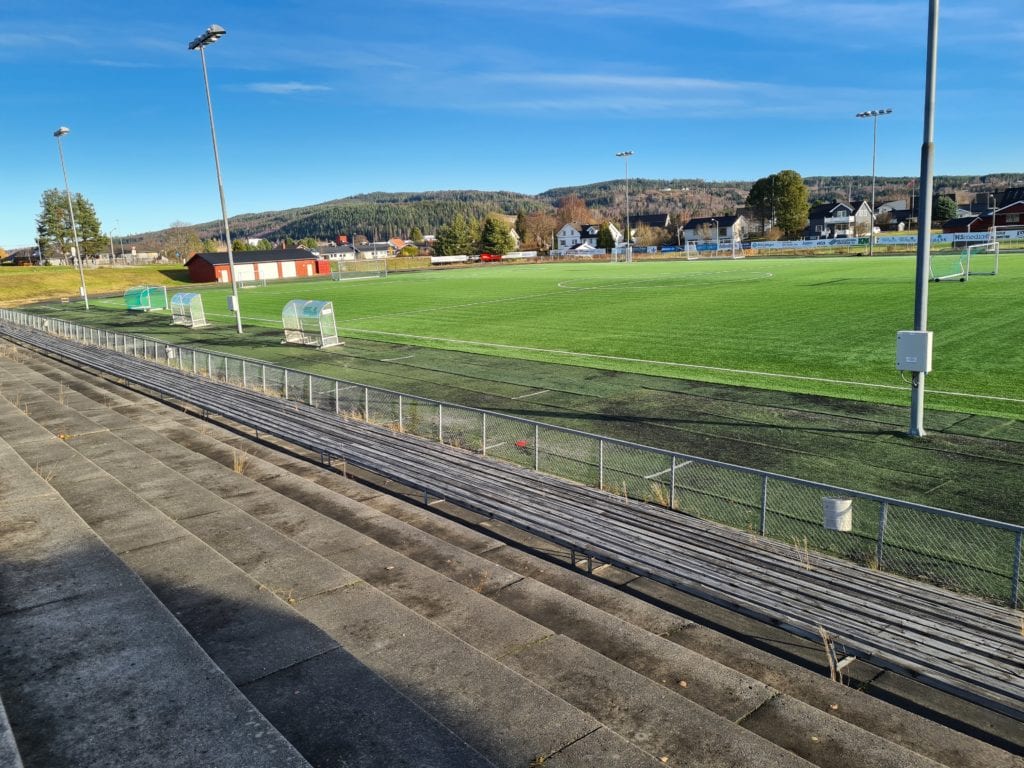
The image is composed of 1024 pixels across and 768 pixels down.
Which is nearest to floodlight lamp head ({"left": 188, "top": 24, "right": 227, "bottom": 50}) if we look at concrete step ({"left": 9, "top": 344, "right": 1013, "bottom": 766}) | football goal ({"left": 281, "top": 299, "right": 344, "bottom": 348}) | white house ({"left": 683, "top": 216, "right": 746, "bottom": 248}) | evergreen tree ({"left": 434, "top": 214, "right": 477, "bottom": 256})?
football goal ({"left": 281, "top": 299, "right": 344, "bottom": 348})

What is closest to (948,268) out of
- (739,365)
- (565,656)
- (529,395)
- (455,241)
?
(739,365)

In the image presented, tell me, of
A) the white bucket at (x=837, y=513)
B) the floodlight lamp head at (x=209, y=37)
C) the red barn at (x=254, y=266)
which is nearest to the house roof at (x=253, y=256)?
the red barn at (x=254, y=266)

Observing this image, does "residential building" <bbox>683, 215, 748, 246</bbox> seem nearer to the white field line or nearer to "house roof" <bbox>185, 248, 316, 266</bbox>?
"house roof" <bbox>185, 248, 316, 266</bbox>

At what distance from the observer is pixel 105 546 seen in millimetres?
8031

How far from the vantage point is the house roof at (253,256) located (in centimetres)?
9319

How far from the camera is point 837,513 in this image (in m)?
8.03

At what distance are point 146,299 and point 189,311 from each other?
13504mm

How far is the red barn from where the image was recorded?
9306cm

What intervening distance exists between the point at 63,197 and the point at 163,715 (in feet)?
476

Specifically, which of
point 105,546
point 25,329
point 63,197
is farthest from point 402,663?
point 63,197

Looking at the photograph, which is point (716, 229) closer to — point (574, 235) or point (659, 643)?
point (574, 235)

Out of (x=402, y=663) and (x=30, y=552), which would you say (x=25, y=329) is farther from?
(x=402, y=663)

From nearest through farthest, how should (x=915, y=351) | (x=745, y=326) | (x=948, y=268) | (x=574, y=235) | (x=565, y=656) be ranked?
(x=565, y=656), (x=915, y=351), (x=745, y=326), (x=948, y=268), (x=574, y=235)

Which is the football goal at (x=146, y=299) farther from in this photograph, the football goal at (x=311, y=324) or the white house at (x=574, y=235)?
the white house at (x=574, y=235)
